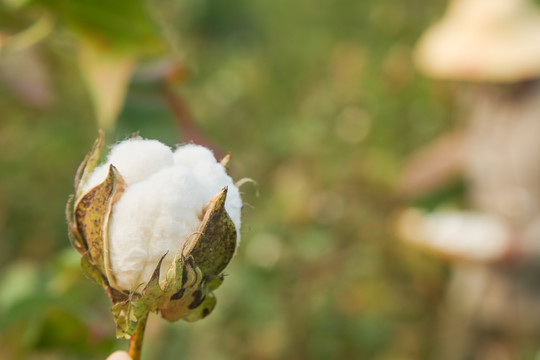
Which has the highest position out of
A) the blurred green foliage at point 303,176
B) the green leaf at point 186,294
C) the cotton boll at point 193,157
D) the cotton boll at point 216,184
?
the cotton boll at point 193,157

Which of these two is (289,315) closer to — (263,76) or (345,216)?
(345,216)

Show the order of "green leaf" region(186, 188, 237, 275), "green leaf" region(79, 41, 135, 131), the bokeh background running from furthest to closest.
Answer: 1. the bokeh background
2. "green leaf" region(79, 41, 135, 131)
3. "green leaf" region(186, 188, 237, 275)

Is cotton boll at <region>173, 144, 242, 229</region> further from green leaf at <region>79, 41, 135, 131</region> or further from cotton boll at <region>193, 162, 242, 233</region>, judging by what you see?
green leaf at <region>79, 41, 135, 131</region>

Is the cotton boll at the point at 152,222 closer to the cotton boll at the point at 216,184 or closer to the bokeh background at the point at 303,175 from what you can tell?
the cotton boll at the point at 216,184

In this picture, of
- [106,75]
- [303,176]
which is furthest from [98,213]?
[303,176]

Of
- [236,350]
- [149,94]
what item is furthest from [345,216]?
[149,94]

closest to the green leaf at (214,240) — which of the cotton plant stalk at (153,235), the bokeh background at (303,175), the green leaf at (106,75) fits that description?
the cotton plant stalk at (153,235)

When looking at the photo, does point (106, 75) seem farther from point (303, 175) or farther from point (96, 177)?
point (303, 175)

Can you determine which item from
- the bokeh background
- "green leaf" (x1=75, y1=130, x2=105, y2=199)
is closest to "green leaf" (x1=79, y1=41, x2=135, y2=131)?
the bokeh background
